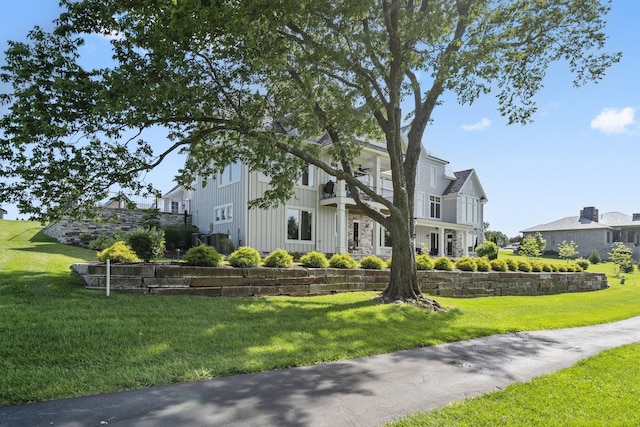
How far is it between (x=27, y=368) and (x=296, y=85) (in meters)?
7.86

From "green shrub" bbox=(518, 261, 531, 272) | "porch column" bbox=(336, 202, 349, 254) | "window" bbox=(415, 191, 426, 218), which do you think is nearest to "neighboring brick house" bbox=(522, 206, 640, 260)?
"window" bbox=(415, 191, 426, 218)

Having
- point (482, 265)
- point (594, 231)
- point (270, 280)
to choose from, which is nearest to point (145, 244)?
point (270, 280)

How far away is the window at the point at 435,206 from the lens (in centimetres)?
3185

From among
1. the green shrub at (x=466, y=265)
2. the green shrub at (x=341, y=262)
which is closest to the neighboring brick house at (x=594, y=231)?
the green shrub at (x=466, y=265)

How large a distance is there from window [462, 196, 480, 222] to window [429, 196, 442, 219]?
1.87 metres

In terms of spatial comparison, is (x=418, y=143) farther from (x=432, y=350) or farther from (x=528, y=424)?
(x=528, y=424)

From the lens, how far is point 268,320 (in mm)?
7395

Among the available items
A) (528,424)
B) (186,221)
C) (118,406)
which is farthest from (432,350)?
(186,221)

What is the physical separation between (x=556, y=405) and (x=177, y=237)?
18914 mm

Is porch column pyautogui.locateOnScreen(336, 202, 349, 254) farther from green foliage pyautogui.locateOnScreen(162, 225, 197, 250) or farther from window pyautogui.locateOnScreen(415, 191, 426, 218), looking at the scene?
window pyautogui.locateOnScreen(415, 191, 426, 218)

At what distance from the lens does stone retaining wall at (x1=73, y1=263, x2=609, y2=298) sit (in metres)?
8.53

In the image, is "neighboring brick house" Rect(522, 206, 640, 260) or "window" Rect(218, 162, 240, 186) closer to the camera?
"window" Rect(218, 162, 240, 186)

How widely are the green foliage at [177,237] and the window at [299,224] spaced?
5359 millimetres

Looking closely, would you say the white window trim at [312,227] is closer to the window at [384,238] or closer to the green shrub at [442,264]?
the window at [384,238]
